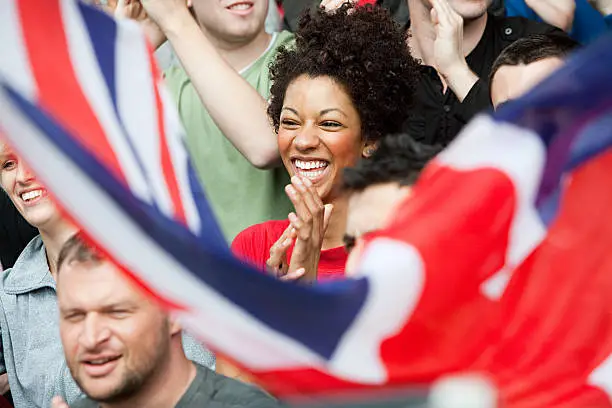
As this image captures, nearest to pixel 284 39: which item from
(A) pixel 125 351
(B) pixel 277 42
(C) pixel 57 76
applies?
(B) pixel 277 42

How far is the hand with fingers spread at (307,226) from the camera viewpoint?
3535mm

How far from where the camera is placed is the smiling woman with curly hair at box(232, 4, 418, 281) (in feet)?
12.2

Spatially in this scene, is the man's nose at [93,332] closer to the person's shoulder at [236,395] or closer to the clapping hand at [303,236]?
the person's shoulder at [236,395]

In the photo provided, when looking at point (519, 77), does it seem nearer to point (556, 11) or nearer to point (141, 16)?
point (556, 11)

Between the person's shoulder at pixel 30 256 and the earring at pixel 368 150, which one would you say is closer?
the earring at pixel 368 150

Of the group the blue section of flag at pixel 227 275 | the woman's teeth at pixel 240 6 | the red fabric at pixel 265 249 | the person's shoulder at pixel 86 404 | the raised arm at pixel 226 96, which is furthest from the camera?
the woman's teeth at pixel 240 6

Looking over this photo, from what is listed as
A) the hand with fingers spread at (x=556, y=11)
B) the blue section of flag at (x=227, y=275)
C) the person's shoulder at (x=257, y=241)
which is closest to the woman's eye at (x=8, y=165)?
the person's shoulder at (x=257, y=241)

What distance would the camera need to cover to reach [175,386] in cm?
293

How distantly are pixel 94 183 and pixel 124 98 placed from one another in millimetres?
511

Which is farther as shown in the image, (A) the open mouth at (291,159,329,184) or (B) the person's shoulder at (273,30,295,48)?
(B) the person's shoulder at (273,30,295,48)

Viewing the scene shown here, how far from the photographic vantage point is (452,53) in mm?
4168

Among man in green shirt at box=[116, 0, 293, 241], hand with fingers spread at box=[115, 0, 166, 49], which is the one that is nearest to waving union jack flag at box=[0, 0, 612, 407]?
man in green shirt at box=[116, 0, 293, 241]

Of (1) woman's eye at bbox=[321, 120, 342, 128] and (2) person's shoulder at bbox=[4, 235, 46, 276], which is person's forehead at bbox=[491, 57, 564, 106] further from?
(2) person's shoulder at bbox=[4, 235, 46, 276]

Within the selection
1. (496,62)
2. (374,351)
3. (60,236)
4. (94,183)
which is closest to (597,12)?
(496,62)
